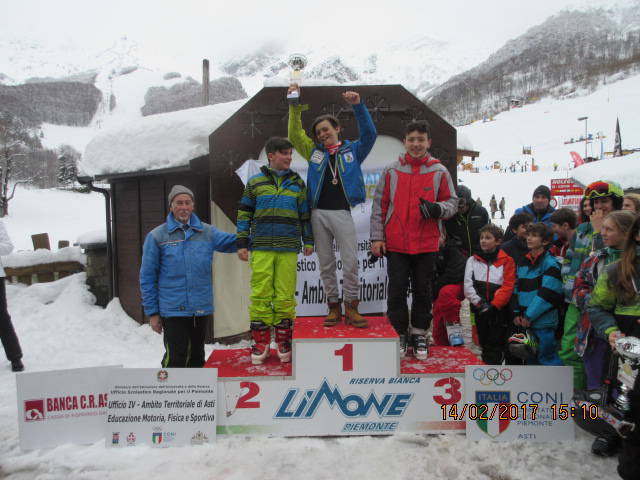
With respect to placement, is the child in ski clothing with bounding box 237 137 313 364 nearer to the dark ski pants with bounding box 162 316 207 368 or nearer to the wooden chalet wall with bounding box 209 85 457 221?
the dark ski pants with bounding box 162 316 207 368

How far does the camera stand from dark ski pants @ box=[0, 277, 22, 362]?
165 inches

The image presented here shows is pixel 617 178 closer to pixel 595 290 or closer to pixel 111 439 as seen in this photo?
pixel 595 290

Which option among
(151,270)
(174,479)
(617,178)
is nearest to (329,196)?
(151,270)

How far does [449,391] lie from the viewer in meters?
2.94

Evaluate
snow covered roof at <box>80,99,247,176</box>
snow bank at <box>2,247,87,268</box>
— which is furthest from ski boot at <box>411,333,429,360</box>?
snow bank at <box>2,247,87,268</box>

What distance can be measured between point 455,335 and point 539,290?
100 cm

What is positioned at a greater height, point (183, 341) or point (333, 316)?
point (333, 316)

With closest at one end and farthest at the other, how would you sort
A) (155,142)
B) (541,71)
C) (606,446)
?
1. (606,446)
2. (155,142)
3. (541,71)

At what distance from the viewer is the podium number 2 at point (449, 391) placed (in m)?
2.93

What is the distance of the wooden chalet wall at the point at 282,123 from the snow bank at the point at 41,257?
11.0 feet

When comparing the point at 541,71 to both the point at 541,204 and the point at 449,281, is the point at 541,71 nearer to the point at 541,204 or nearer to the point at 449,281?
the point at 541,204

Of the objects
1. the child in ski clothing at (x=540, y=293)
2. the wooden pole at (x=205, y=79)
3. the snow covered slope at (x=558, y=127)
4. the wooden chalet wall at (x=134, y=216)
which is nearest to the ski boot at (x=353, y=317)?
the child in ski clothing at (x=540, y=293)

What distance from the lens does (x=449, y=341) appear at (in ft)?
13.7
